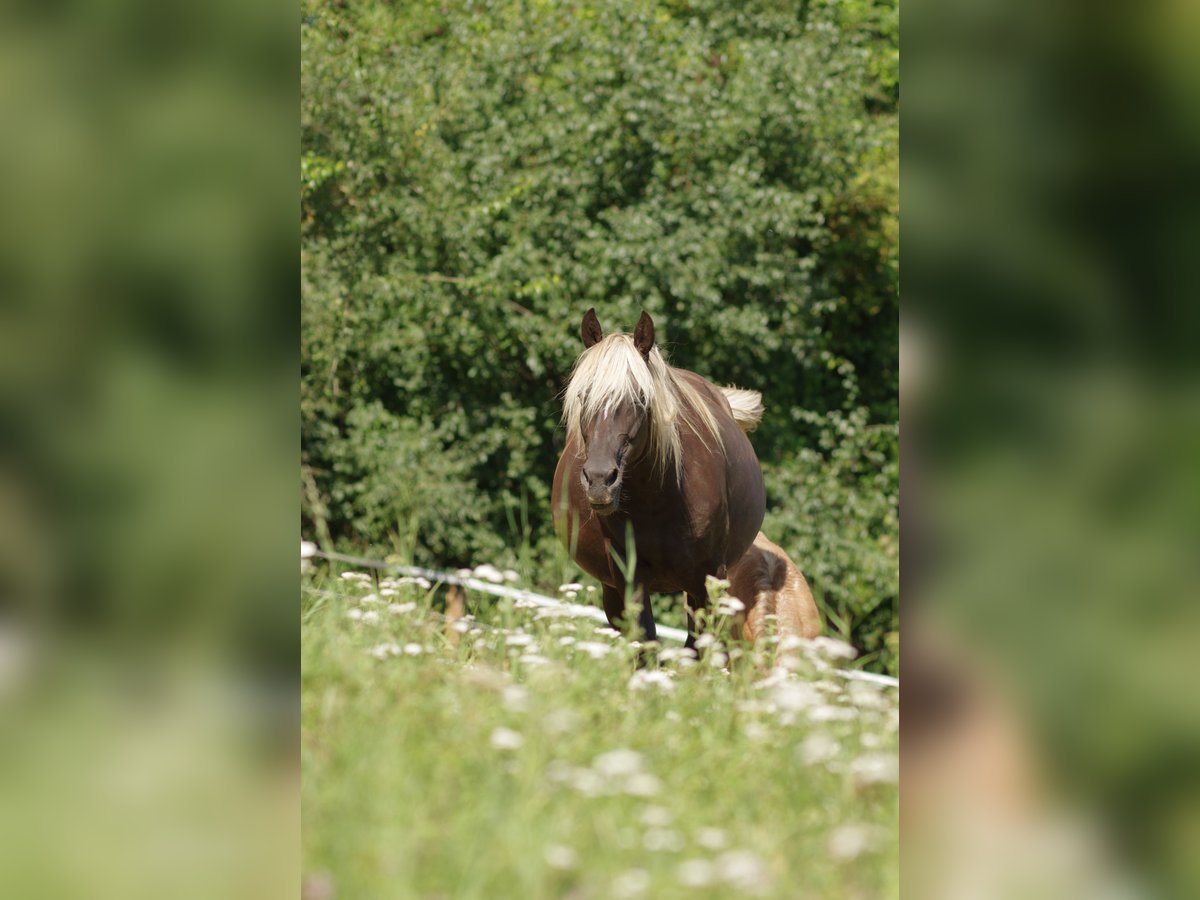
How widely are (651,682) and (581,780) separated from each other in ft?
2.61

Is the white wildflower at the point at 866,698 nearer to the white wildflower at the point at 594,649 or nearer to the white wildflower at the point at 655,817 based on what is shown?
the white wildflower at the point at 594,649

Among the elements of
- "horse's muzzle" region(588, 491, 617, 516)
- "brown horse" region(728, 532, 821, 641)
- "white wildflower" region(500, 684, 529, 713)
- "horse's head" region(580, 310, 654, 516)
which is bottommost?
"brown horse" region(728, 532, 821, 641)

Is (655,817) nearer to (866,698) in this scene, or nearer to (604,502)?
(866,698)

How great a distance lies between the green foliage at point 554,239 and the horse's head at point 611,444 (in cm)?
650

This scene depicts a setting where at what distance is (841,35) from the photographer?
11844 mm

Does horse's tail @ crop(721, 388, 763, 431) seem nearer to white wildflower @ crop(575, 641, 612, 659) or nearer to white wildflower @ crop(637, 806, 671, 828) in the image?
white wildflower @ crop(575, 641, 612, 659)

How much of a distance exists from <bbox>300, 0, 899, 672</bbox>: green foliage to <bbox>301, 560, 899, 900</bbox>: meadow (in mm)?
8300

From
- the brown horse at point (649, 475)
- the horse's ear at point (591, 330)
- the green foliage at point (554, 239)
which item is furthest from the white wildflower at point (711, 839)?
the green foliage at point (554, 239)

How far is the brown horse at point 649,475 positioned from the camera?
14.3 feet

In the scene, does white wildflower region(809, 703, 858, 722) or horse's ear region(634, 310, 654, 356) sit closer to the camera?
white wildflower region(809, 703, 858, 722)

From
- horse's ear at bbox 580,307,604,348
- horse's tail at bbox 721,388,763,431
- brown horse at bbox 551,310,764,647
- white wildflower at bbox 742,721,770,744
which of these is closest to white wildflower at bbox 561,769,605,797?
white wildflower at bbox 742,721,770,744

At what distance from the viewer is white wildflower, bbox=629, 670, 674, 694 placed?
2.65 meters
